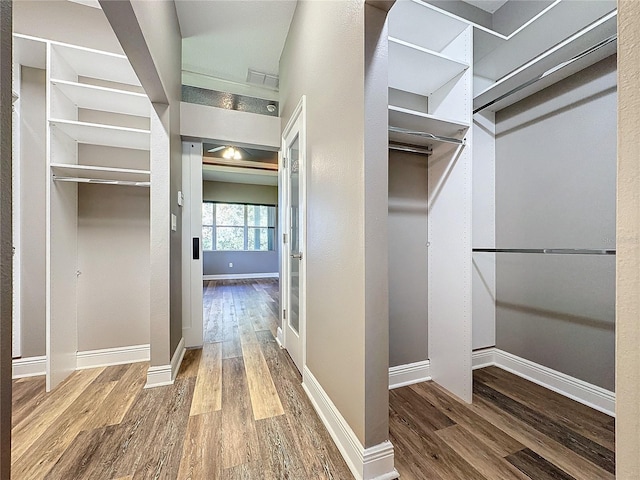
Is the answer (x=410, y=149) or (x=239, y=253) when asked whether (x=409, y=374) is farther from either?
(x=239, y=253)

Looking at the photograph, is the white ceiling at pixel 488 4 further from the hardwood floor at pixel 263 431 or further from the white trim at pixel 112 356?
the white trim at pixel 112 356

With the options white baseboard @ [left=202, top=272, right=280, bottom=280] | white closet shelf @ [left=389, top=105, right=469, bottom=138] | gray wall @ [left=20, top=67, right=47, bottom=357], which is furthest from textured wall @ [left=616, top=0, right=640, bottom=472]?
white baseboard @ [left=202, top=272, right=280, bottom=280]

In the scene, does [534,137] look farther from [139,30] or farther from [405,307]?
[139,30]

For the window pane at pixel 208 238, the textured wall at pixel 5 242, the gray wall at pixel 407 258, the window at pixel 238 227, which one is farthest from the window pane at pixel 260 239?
the textured wall at pixel 5 242

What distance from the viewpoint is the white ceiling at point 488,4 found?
81.3 inches

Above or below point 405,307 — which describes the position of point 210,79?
above

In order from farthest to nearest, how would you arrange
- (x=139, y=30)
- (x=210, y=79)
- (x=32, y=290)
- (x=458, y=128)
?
(x=210, y=79) → (x=32, y=290) → (x=458, y=128) → (x=139, y=30)

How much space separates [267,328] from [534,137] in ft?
10.5

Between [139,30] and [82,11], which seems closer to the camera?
[139,30]

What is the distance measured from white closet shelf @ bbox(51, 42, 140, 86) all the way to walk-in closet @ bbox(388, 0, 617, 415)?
2.00 meters

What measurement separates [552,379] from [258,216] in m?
7.22

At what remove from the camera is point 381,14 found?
115cm

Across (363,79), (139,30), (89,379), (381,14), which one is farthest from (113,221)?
(381,14)

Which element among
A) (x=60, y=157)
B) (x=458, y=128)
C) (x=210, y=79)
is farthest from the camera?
(x=210, y=79)
